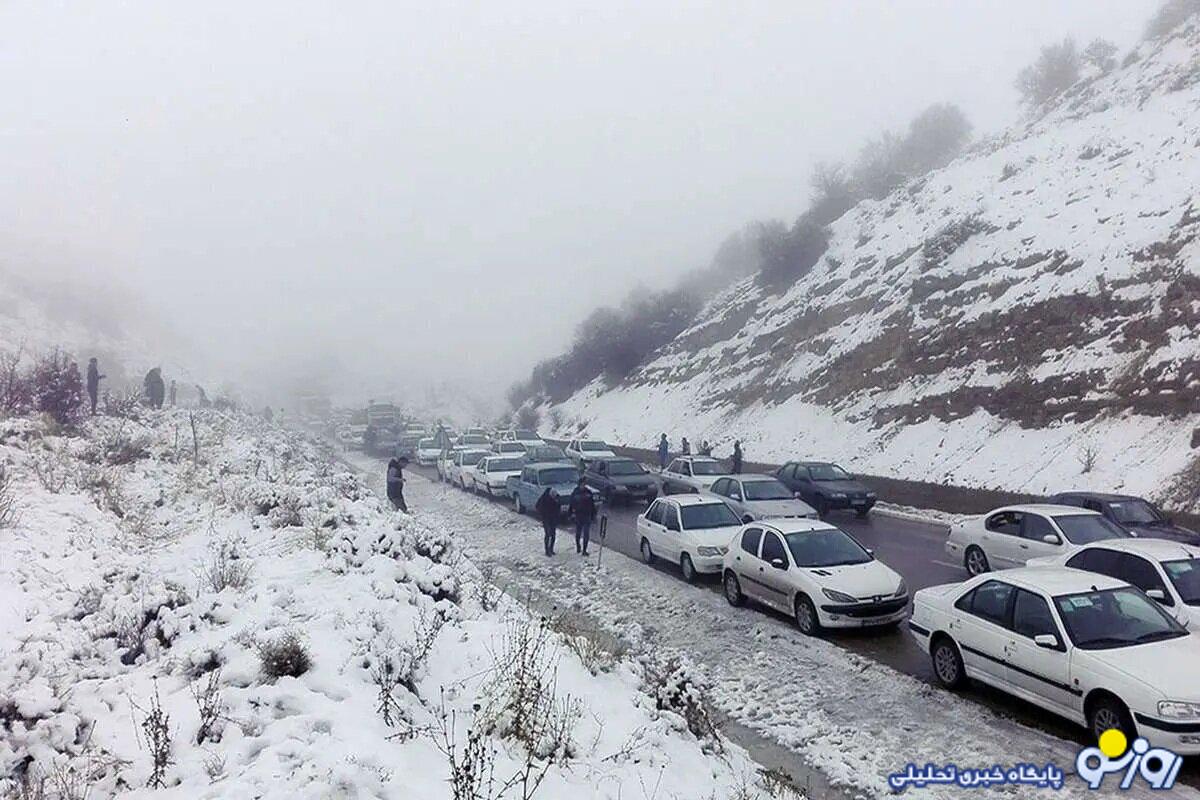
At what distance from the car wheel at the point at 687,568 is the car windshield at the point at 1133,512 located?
7.81 metres

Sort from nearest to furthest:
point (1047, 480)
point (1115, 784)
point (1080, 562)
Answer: point (1115, 784) → point (1080, 562) → point (1047, 480)

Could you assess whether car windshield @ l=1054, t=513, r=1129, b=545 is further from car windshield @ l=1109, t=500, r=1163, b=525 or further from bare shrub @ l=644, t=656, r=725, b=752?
bare shrub @ l=644, t=656, r=725, b=752

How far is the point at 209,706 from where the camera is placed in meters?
5.53

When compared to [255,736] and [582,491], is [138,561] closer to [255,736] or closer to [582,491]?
[255,736]

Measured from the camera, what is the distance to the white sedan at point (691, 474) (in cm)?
2425

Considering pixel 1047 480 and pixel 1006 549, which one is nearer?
pixel 1006 549

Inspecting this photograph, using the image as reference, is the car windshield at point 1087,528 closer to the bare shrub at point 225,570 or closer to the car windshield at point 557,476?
the bare shrub at point 225,570

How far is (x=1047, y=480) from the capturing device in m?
21.3

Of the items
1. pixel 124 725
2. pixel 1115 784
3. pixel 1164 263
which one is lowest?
pixel 1115 784

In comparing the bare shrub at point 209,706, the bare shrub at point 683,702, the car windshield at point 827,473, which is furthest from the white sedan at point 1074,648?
the car windshield at point 827,473

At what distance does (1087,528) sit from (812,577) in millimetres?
5364

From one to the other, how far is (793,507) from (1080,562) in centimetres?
920

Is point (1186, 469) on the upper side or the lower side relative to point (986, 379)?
lower

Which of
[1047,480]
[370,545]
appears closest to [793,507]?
[1047,480]
